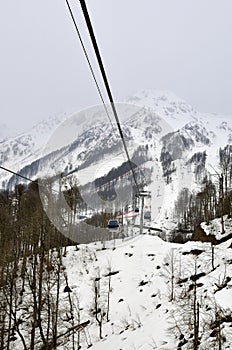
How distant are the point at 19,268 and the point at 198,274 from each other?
61.9 feet

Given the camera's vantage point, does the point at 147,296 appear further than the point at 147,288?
No

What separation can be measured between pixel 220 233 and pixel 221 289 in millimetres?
13020

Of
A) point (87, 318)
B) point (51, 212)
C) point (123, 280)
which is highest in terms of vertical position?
point (51, 212)

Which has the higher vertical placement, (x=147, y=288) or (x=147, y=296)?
(x=147, y=288)

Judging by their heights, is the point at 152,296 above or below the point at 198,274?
below

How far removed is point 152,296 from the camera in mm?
19797

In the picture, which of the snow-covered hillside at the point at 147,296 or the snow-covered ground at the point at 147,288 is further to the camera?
the snow-covered ground at the point at 147,288

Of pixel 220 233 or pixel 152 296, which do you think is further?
pixel 220 233

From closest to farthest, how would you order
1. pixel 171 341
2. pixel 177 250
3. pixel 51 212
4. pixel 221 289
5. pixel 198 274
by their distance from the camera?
pixel 171 341
pixel 221 289
pixel 198 274
pixel 177 250
pixel 51 212

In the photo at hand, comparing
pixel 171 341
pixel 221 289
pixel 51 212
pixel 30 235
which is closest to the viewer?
pixel 171 341

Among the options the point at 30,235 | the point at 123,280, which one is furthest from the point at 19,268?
the point at 123,280

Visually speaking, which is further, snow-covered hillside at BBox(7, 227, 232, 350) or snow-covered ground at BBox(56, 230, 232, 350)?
snow-covered ground at BBox(56, 230, 232, 350)

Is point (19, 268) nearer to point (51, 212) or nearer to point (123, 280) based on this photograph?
point (51, 212)

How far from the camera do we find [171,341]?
12.7 m
